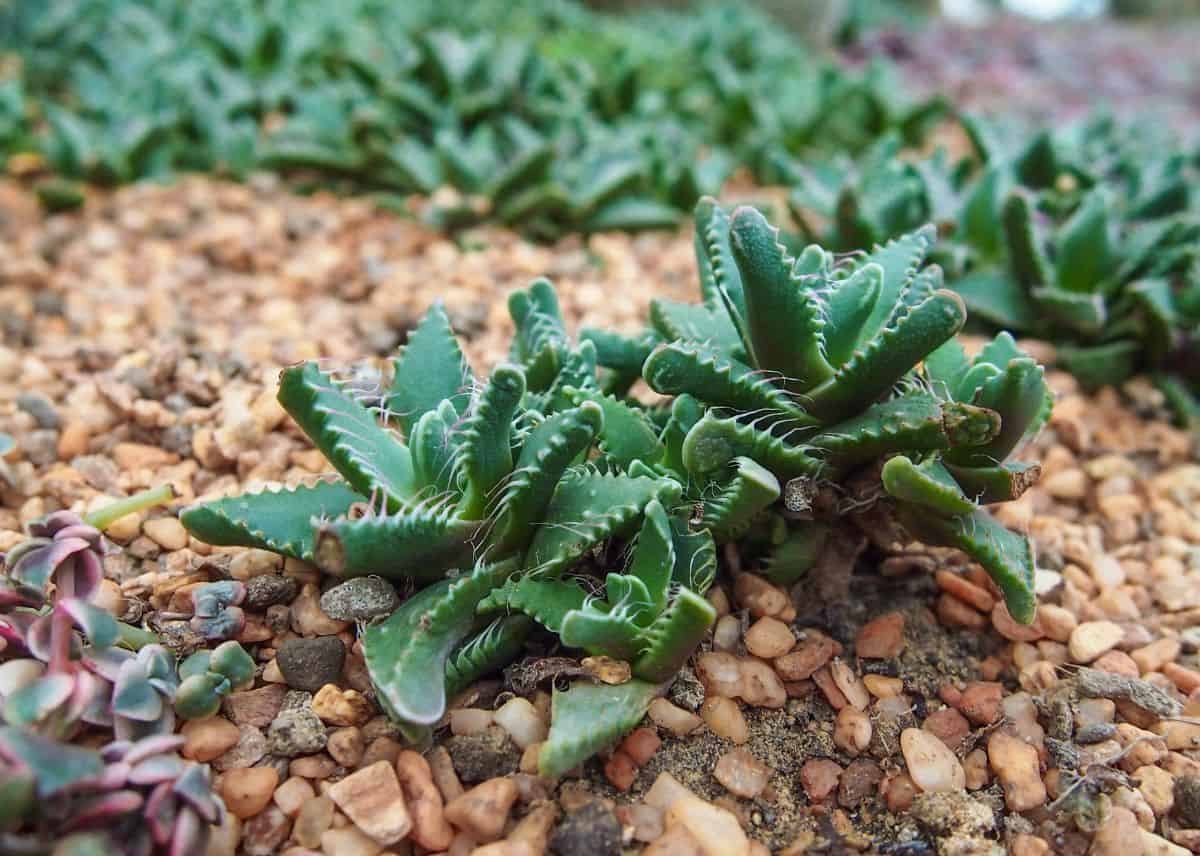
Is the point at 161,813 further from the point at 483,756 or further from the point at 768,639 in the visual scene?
the point at 768,639

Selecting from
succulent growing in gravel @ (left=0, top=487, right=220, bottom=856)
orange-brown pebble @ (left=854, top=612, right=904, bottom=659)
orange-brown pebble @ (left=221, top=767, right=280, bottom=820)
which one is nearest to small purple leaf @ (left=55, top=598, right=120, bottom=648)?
succulent growing in gravel @ (left=0, top=487, right=220, bottom=856)

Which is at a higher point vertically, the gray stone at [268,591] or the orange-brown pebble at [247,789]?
the gray stone at [268,591]

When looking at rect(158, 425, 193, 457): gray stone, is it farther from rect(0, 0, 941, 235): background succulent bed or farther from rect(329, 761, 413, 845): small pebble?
rect(0, 0, 941, 235): background succulent bed

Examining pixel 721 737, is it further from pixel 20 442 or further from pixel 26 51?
pixel 26 51

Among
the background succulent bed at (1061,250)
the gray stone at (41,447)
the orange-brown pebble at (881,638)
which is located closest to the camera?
the orange-brown pebble at (881,638)

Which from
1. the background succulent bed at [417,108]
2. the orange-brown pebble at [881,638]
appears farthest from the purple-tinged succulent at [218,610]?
the background succulent bed at [417,108]

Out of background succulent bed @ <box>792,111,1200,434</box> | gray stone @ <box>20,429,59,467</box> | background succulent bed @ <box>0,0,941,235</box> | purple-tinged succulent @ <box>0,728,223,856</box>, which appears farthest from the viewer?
background succulent bed @ <box>0,0,941,235</box>

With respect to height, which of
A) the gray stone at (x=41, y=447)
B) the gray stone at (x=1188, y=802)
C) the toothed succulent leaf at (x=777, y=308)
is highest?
the toothed succulent leaf at (x=777, y=308)

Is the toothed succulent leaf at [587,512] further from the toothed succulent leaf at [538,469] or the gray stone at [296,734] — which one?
the gray stone at [296,734]

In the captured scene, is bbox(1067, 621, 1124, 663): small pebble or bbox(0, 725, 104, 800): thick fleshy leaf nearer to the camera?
bbox(0, 725, 104, 800): thick fleshy leaf
